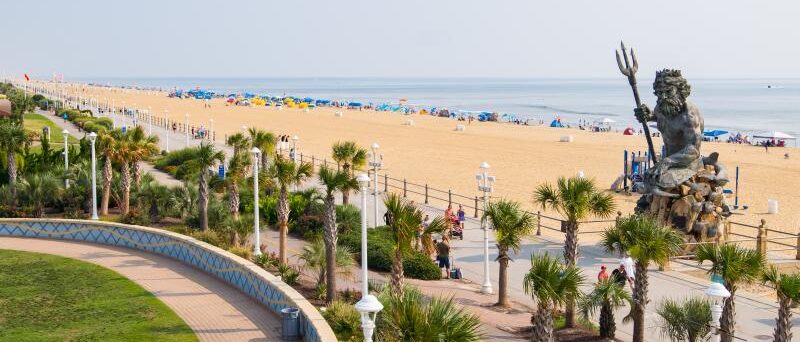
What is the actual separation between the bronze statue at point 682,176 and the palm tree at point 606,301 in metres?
8.29

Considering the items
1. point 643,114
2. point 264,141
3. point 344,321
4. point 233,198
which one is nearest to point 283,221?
point 233,198

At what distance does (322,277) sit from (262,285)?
165cm

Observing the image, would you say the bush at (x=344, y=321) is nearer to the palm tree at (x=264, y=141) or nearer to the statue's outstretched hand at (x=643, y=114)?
the statue's outstretched hand at (x=643, y=114)


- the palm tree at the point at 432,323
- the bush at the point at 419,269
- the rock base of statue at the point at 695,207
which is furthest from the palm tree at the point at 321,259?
the rock base of statue at the point at 695,207

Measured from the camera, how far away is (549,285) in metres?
12.7

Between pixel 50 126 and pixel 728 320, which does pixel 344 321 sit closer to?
pixel 728 320

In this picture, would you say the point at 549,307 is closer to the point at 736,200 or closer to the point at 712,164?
the point at 712,164

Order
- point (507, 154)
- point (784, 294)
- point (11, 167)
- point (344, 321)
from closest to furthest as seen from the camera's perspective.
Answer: point (784, 294)
point (344, 321)
point (11, 167)
point (507, 154)

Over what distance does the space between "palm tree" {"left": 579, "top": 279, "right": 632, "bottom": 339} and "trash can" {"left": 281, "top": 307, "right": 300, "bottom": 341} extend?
4.87m

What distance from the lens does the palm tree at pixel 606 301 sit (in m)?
14.9

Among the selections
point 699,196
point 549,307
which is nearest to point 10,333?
point 549,307

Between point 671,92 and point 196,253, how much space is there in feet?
42.6

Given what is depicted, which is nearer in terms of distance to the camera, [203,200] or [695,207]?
[695,207]

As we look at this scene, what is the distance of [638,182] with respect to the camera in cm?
3694
